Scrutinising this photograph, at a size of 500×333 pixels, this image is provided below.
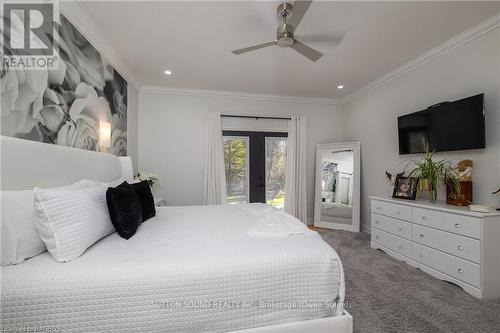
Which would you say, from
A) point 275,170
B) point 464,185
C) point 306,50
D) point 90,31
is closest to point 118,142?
point 90,31

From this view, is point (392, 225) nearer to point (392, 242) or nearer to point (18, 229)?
point (392, 242)

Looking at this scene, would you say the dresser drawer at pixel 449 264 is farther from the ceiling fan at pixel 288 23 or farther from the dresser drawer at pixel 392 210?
the ceiling fan at pixel 288 23

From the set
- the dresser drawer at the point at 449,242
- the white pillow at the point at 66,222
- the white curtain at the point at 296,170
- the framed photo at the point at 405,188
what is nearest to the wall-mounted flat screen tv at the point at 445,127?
the framed photo at the point at 405,188

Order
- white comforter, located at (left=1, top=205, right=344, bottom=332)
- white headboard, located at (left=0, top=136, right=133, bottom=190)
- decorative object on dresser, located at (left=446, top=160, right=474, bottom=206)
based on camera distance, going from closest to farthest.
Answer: white comforter, located at (left=1, top=205, right=344, bottom=332) < white headboard, located at (left=0, top=136, right=133, bottom=190) < decorative object on dresser, located at (left=446, top=160, right=474, bottom=206)

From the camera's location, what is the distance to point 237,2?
5.64ft

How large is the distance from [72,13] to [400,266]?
4.12m

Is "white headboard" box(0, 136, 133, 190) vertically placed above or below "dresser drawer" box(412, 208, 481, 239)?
above

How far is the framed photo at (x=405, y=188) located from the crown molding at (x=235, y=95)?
2.12 meters

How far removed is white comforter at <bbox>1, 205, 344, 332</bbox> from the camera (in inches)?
34.7

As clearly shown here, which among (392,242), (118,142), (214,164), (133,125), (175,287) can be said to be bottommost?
(392,242)

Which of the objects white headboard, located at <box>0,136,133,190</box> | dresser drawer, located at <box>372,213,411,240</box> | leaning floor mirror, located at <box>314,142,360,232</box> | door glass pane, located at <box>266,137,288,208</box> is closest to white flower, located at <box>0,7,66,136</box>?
white headboard, located at <box>0,136,133,190</box>

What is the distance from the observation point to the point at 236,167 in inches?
155

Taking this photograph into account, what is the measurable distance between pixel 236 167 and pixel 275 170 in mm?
787

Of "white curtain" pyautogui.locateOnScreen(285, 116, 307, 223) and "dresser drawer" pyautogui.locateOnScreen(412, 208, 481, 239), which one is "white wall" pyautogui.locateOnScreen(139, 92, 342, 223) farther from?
"dresser drawer" pyautogui.locateOnScreen(412, 208, 481, 239)
